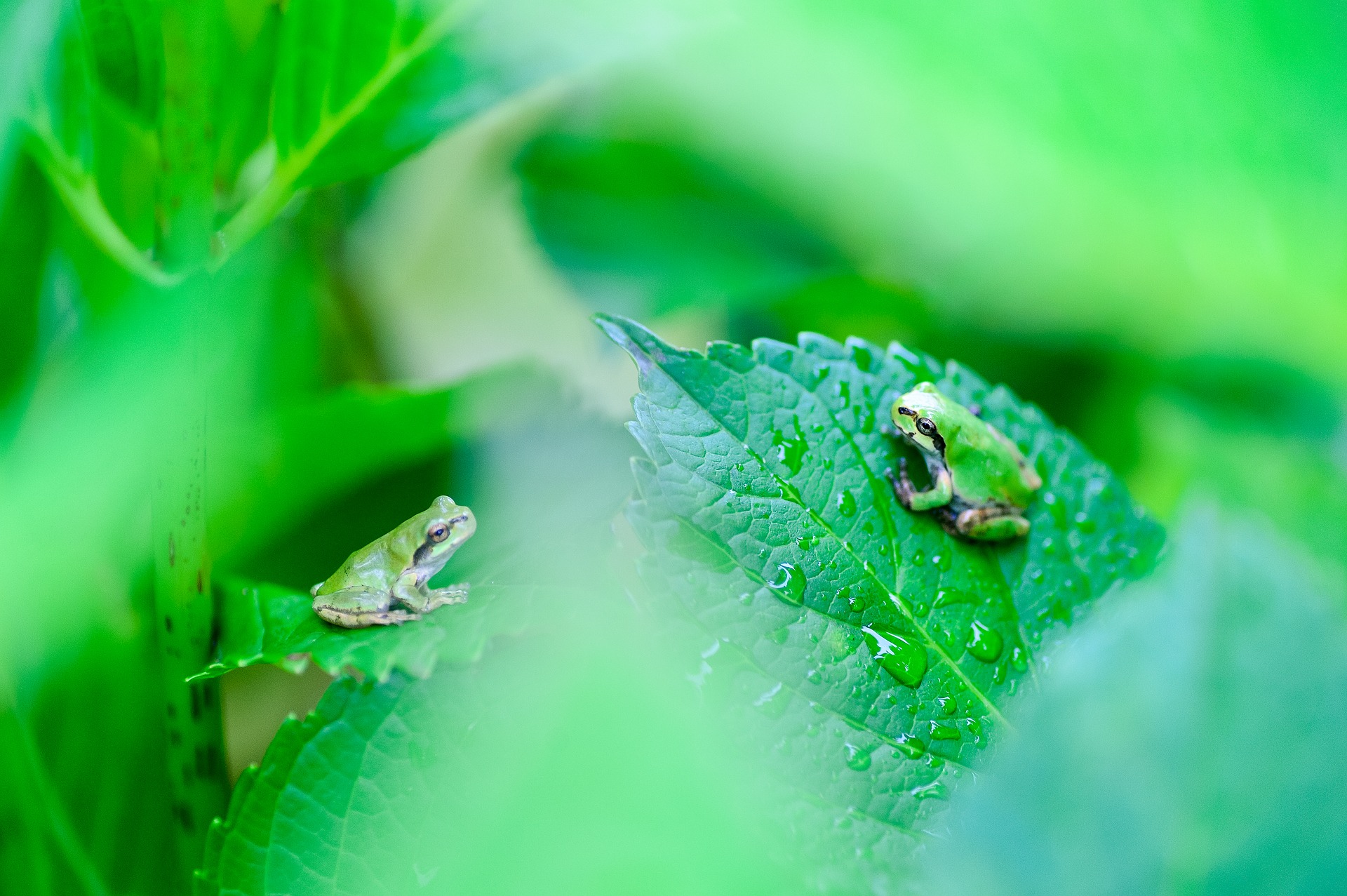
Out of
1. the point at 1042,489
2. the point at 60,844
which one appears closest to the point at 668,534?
the point at 1042,489

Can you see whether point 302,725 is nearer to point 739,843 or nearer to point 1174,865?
point 739,843

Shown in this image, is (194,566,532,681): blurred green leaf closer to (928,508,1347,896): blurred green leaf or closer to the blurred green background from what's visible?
the blurred green background

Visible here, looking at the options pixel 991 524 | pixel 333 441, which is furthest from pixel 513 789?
pixel 333 441

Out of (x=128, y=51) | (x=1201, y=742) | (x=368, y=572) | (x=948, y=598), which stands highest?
(x=128, y=51)

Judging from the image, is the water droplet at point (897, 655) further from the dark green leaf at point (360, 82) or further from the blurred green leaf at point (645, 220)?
the blurred green leaf at point (645, 220)

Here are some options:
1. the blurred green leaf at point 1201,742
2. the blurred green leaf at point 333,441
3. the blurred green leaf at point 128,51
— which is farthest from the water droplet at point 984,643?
the blurred green leaf at point 128,51

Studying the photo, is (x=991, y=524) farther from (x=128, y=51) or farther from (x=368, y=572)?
(x=128, y=51)

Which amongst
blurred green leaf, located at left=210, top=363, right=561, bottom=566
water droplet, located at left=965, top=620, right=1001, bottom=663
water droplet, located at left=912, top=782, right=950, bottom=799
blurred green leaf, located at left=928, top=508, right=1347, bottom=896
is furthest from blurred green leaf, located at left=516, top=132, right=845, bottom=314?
blurred green leaf, located at left=928, top=508, right=1347, bottom=896
